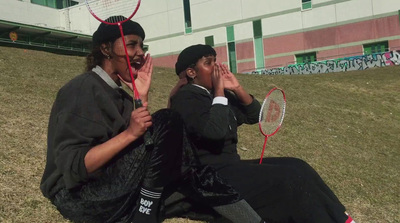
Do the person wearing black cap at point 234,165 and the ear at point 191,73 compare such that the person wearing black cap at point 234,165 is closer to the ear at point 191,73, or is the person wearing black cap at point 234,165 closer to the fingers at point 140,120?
the ear at point 191,73

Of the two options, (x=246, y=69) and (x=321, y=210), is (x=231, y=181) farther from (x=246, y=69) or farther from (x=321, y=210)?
(x=246, y=69)

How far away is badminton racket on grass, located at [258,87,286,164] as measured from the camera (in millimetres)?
3955

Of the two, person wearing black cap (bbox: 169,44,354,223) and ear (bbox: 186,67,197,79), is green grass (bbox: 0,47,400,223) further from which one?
ear (bbox: 186,67,197,79)

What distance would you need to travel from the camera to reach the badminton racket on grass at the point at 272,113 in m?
3.96

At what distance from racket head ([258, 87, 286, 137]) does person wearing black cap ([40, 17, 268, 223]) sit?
1341 millimetres

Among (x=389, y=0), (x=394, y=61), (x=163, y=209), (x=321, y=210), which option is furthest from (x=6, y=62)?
(x=389, y=0)

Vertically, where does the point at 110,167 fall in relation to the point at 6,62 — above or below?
below

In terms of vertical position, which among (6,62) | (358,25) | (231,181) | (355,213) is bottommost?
(355,213)

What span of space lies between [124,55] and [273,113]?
188 cm

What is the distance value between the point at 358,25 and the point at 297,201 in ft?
119

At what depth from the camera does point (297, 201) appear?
8.81ft

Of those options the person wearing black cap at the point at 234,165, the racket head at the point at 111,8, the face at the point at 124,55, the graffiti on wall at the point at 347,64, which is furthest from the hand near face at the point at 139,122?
the graffiti on wall at the point at 347,64

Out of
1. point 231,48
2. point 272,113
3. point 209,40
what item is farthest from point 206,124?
point 209,40

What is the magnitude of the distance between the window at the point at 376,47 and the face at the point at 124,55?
35.6 m
